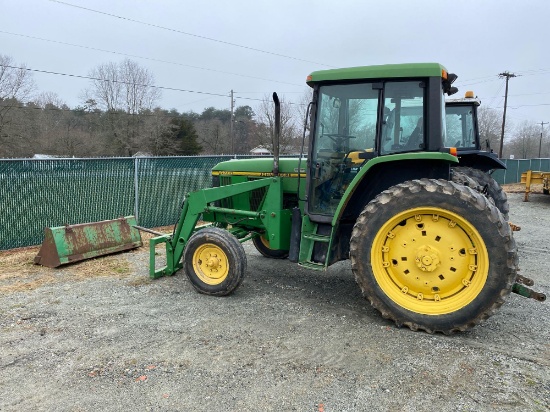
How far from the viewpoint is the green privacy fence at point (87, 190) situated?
682cm

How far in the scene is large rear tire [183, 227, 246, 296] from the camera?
457cm

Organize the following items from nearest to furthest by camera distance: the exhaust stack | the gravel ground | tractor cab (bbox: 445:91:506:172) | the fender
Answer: the gravel ground < the fender < the exhaust stack < tractor cab (bbox: 445:91:506:172)

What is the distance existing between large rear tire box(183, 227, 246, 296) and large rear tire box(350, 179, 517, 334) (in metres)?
1.43

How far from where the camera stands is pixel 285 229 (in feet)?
16.0

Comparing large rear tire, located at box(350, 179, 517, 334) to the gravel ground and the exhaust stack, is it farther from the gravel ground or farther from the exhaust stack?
the exhaust stack

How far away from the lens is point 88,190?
7699 millimetres

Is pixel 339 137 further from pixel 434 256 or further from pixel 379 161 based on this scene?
pixel 434 256

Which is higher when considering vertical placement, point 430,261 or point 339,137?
point 339,137

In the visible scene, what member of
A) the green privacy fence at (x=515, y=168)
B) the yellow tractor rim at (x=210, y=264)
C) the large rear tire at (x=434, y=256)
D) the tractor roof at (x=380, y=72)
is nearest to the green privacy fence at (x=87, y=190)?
the yellow tractor rim at (x=210, y=264)

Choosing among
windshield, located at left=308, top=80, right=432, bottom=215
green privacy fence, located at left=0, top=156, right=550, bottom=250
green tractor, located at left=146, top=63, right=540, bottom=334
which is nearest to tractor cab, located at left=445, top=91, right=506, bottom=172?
green privacy fence, located at left=0, top=156, right=550, bottom=250

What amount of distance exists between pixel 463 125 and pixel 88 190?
878 centimetres

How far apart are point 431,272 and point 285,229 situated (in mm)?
1792

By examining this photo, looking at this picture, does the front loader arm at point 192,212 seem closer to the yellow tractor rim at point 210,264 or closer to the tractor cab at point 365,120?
the yellow tractor rim at point 210,264

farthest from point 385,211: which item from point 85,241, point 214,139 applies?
point 214,139
